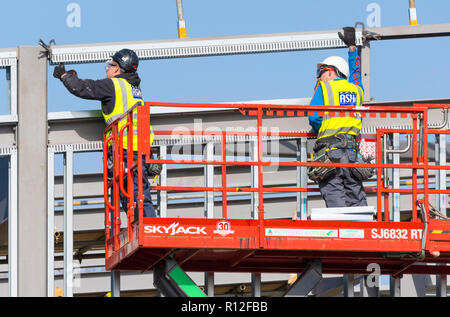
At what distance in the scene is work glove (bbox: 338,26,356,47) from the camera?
15688 millimetres

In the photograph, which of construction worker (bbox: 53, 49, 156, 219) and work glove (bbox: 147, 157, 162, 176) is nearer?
work glove (bbox: 147, 157, 162, 176)

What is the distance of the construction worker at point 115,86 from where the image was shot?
566 inches

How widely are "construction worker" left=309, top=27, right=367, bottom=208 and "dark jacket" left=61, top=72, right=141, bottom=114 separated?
2.64 m

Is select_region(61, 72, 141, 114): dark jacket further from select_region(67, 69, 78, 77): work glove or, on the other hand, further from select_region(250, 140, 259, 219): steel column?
select_region(250, 140, 259, 219): steel column

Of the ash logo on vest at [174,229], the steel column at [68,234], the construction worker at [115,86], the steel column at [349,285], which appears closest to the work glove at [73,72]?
the construction worker at [115,86]

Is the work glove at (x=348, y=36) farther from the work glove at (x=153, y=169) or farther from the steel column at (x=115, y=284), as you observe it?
the steel column at (x=115, y=284)

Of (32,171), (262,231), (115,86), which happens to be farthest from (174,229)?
(32,171)

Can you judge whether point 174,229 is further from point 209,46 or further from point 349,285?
point 209,46

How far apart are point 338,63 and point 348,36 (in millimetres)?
1183

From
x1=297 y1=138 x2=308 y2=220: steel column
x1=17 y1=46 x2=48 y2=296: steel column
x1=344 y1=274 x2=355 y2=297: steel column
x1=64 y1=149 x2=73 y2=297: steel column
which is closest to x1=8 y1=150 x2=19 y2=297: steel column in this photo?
x1=17 y1=46 x2=48 y2=296: steel column

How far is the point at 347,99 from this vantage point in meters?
14.3

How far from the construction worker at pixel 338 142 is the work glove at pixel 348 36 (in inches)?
46.1
